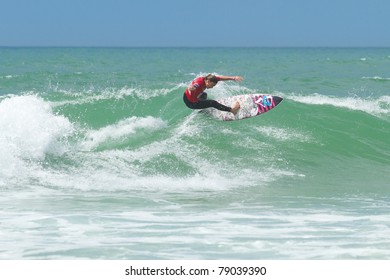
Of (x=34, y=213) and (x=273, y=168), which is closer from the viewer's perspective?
(x=34, y=213)

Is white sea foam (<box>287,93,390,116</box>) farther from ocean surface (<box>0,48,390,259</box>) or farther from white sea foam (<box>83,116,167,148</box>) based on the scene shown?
white sea foam (<box>83,116,167,148</box>)

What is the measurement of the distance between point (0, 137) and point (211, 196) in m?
4.70

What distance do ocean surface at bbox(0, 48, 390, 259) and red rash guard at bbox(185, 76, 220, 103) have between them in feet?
2.66

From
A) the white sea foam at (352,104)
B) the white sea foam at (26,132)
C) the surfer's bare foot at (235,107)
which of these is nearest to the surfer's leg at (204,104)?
the surfer's bare foot at (235,107)

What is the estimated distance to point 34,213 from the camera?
899 cm

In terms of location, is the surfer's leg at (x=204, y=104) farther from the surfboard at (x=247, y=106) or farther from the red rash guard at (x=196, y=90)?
the surfboard at (x=247, y=106)

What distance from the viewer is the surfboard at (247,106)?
14.6 m

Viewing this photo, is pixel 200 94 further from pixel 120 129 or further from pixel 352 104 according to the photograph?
pixel 352 104

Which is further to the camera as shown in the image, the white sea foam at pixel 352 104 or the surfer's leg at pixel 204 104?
the white sea foam at pixel 352 104

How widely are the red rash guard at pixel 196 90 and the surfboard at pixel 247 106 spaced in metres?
1.03

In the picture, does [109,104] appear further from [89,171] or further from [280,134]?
[89,171]

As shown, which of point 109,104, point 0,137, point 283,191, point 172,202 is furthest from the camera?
point 109,104
